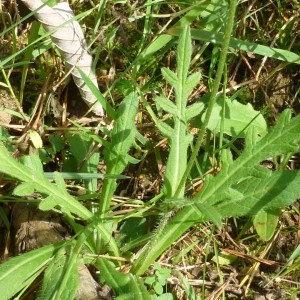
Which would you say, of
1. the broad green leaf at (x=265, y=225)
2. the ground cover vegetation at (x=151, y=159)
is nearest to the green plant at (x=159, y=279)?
the ground cover vegetation at (x=151, y=159)

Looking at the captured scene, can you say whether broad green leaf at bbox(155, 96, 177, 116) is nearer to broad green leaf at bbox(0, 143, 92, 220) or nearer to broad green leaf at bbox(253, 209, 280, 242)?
broad green leaf at bbox(0, 143, 92, 220)

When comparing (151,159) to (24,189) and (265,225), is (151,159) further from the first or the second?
(24,189)

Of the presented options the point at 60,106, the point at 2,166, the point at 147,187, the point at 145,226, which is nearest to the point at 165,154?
the point at 147,187

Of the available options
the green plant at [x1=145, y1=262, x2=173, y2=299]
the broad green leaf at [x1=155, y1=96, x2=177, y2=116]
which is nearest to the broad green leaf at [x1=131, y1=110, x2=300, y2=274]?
the green plant at [x1=145, y1=262, x2=173, y2=299]

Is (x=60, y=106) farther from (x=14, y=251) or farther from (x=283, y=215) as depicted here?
(x=283, y=215)

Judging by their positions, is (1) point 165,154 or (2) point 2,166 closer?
(2) point 2,166

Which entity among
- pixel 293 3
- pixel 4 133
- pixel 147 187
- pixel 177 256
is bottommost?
pixel 177 256
